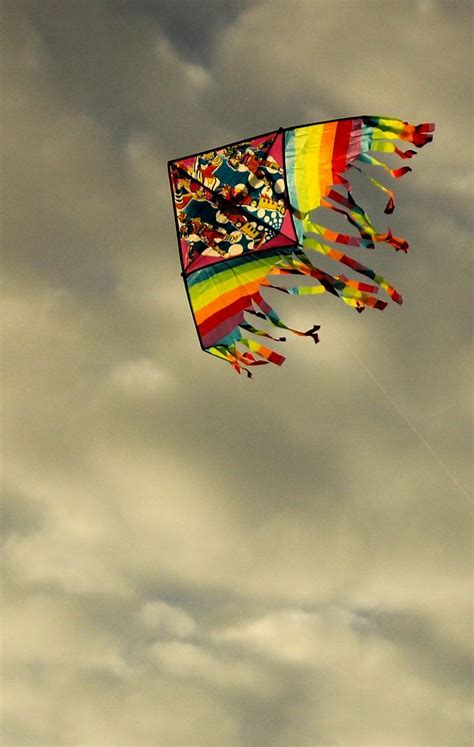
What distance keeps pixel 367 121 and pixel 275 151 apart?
99.9 inches

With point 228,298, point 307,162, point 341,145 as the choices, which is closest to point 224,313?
point 228,298

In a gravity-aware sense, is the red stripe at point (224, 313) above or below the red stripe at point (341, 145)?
below

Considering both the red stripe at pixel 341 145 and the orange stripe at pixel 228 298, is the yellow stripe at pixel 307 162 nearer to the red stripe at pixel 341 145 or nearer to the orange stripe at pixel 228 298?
the red stripe at pixel 341 145

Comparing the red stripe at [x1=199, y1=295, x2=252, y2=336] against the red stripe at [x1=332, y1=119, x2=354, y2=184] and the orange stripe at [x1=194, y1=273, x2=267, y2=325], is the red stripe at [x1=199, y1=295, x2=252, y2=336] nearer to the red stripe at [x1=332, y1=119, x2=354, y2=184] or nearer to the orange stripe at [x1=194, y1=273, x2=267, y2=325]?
the orange stripe at [x1=194, y1=273, x2=267, y2=325]

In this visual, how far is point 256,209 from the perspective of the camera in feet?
81.4

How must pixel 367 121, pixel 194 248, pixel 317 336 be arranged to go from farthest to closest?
1. pixel 194 248
2. pixel 367 121
3. pixel 317 336

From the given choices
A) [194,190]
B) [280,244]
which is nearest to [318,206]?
[280,244]

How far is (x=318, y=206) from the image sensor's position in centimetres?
2405

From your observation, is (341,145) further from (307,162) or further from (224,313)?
(224,313)

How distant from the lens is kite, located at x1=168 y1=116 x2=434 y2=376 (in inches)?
932

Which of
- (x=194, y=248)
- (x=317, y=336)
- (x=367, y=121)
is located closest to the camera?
(x=317, y=336)

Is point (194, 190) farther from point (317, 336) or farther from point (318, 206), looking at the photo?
point (317, 336)

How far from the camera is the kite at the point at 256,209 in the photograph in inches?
932

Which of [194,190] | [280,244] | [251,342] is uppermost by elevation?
[194,190]
